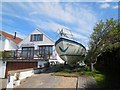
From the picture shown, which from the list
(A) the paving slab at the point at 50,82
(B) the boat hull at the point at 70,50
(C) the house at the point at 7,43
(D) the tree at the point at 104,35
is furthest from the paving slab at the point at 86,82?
(C) the house at the point at 7,43

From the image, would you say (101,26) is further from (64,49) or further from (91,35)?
(64,49)

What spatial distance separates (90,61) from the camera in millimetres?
17312

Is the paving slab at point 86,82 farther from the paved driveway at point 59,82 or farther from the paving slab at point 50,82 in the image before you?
the paving slab at point 50,82

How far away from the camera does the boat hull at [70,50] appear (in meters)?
17.7

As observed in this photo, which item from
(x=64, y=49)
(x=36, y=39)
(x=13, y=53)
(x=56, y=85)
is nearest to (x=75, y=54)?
(x=64, y=49)

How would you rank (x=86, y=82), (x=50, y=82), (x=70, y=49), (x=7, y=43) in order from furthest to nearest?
1. (x=7, y=43)
2. (x=70, y=49)
3. (x=50, y=82)
4. (x=86, y=82)

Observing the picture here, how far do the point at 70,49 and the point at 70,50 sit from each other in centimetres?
11

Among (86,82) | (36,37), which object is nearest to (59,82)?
(86,82)

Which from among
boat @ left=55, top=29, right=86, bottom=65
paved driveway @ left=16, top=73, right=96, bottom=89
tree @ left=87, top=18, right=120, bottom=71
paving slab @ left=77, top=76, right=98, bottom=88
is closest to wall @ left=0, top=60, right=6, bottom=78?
boat @ left=55, top=29, right=86, bottom=65

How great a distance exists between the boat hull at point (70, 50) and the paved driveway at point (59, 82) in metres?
4.54

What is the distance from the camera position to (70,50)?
18.0m

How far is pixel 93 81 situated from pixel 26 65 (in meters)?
12.0

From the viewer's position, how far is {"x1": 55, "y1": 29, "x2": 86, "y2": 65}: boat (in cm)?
1769

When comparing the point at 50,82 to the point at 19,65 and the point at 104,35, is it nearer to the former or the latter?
the point at 104,35
